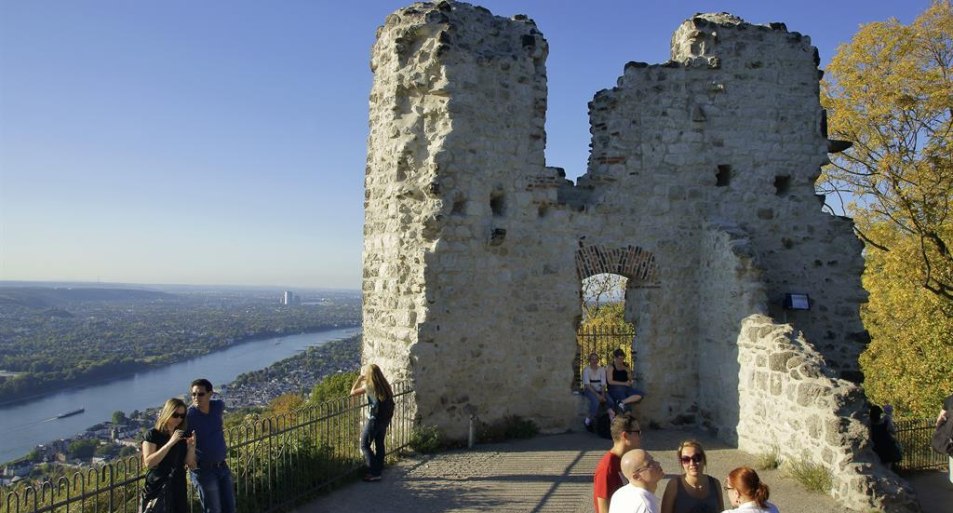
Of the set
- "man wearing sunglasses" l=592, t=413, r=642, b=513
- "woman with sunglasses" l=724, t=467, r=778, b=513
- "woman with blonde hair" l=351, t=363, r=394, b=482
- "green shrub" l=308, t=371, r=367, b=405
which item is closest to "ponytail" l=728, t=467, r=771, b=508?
"woman with sunglasses" l=724, t=467, r=778, b=513

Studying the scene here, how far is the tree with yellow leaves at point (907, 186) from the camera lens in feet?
52.4

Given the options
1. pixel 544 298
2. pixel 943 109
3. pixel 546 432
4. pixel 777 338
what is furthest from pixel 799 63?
pixel 943 109

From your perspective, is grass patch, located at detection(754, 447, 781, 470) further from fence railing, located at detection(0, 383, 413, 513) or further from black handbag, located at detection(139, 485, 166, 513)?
black handbag, located at detection(139, 485, 166, 513)

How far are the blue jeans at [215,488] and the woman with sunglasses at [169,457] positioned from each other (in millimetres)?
306

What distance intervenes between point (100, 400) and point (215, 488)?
1352 inches

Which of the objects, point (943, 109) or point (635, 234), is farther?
point (943, 109)

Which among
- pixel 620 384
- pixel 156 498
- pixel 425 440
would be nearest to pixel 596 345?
pixel 620 384

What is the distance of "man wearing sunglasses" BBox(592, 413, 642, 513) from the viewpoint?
4293 millimetres

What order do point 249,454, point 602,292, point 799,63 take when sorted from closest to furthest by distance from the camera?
point 249,454 < point 799,63 < point 602,292

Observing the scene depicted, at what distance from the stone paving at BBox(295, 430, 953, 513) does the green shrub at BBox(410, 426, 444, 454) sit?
19 cm

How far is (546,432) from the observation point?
31.0 feet

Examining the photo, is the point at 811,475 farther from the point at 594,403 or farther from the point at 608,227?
the point at 608,227

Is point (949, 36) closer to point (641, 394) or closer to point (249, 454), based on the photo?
point (641, 394)

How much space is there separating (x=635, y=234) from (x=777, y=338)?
8.61ft
